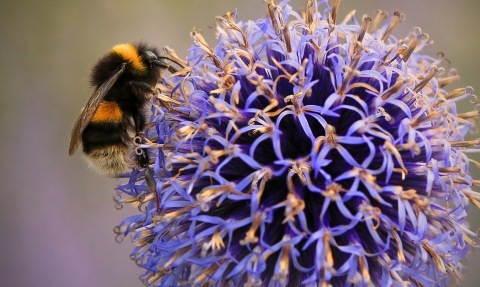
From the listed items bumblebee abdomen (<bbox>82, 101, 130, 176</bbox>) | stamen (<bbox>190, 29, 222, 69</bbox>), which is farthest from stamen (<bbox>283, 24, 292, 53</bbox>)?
bumblebee abdomen (<bbox>82, 101, 130, 176</bbox>)

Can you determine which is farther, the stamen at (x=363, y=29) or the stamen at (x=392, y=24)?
the stamen at (x=392, y=24)

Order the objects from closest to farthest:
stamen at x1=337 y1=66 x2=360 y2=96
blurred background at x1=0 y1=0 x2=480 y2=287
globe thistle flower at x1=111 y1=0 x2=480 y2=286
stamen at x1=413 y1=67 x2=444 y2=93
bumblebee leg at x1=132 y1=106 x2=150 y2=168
Result: globe thistle flower at x1=111 y1=0 x2=480 y2=286 → stamen at x1=337 y1=66 x2=360 y2=96 → stamen at x1=413 y1=67 x2=444 y2=93 → bumblebee leg at x1=132 y1=106 x2=150 y2=168 → blurred background at x1=0 y1=0 x2=480 y2=287

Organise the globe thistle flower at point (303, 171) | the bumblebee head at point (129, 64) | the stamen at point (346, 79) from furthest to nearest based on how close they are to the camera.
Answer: the bumblebee head at point (129, 64) < the stamen at point (346, 79) < the globe thistle flower at point (303, 171)

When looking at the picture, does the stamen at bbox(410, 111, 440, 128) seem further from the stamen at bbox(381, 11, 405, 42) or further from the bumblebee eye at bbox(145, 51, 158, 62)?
the bumblebee eye at bbox(145, 51, 158, 62)

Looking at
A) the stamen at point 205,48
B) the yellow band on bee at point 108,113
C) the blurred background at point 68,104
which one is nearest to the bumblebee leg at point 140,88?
the yellow band on bee at point 108,113

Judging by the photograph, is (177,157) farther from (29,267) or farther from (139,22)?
(139,22)

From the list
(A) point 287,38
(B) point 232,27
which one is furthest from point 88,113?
(A) point 287,38

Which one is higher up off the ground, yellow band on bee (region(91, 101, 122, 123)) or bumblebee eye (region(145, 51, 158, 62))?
bumblebee eye (region(145, 51, 158, 62))

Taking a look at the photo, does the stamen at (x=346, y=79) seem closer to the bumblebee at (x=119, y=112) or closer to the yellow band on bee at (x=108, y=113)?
the bumblebee at (x=119, y=112)
